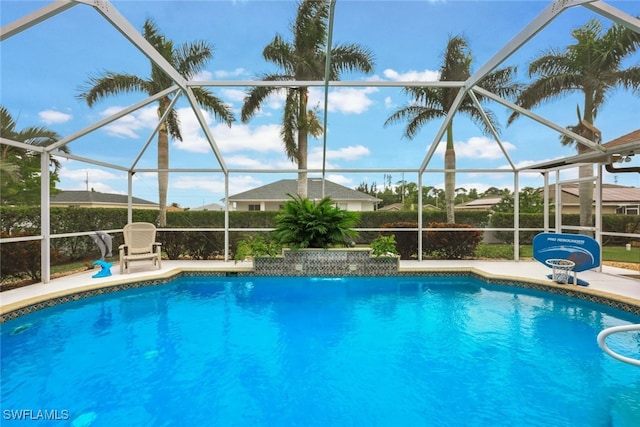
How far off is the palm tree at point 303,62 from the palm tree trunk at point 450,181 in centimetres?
438

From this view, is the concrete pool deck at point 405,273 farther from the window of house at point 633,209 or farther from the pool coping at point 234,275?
the window of house at point 633,209

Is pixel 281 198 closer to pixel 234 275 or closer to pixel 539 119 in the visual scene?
pixel 234 275

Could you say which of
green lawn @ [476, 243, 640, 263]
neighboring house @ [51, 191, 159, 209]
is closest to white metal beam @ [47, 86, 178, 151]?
neighboring house @ [51, 191, 159, 209]

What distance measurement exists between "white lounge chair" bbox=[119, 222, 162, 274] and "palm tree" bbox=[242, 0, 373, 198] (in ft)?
13.3

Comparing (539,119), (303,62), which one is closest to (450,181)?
(539,119)

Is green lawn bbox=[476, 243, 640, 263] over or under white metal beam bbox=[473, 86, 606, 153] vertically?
under

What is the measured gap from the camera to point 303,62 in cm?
898

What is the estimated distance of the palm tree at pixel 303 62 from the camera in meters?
8.90

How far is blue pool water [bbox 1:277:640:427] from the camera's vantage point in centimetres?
254

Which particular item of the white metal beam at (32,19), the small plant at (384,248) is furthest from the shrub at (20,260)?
the small plant at (384,248)

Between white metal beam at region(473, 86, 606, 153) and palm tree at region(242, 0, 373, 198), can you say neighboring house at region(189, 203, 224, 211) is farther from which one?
white metal beam at region(473, 86, 606, 153)

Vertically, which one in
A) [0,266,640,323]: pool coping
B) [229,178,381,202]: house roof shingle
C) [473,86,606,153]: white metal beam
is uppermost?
[473,86,606,153]: white metal beam

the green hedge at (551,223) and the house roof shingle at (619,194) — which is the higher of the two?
the house roof shingle at (619,194)

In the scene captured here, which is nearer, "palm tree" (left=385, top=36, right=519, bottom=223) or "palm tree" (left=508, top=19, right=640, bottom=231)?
"palm tree" (left=508, top=19, right=640, bottom=231)
